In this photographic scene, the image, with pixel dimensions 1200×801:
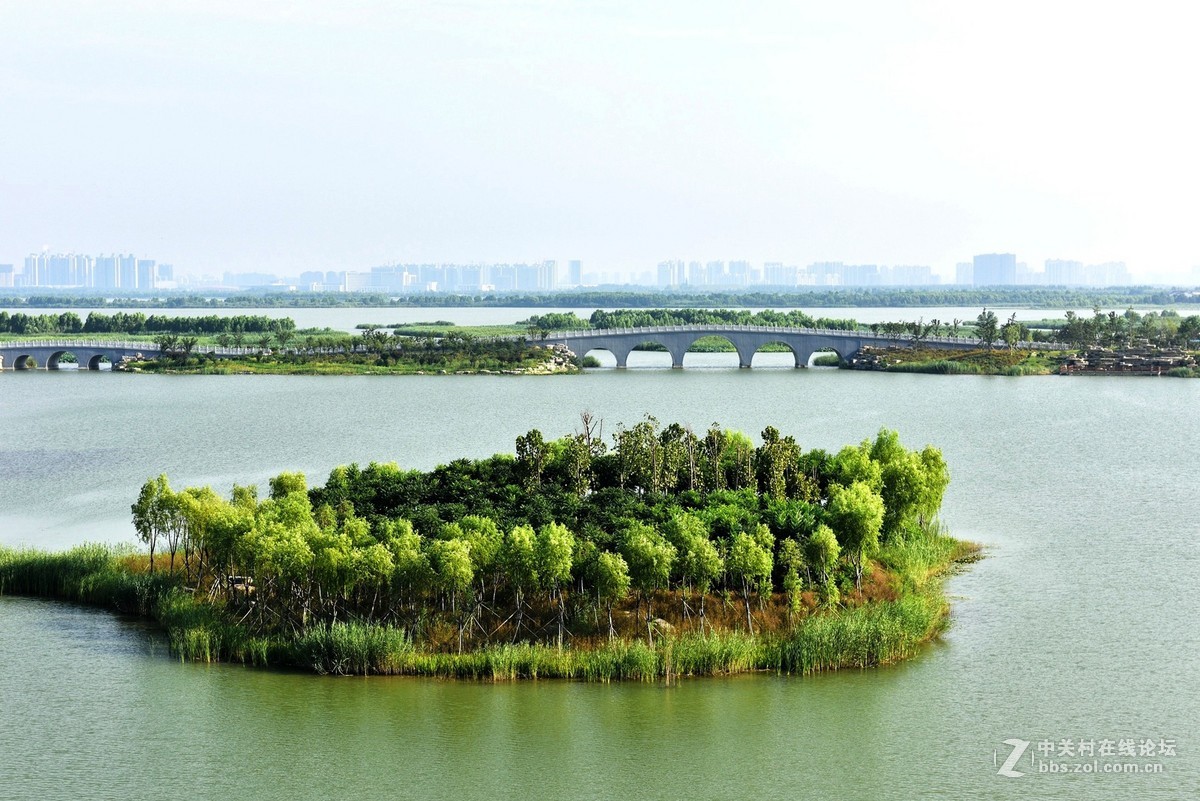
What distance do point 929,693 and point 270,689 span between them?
939 cm

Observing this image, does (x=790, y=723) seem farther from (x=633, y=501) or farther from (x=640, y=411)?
(x=640, y=411)

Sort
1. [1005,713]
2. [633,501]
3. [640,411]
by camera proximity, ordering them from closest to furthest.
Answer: [1005,713] → [633,501] → [640,411]

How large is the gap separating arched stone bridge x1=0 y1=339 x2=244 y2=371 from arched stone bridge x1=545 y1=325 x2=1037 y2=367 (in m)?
21.3

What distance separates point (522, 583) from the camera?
71.2ft

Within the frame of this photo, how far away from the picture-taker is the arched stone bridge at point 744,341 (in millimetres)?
88500

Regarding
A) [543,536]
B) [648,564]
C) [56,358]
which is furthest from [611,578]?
[56,358]

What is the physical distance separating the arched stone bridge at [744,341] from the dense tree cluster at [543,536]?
58.8m

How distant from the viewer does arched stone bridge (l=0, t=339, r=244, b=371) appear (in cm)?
8781

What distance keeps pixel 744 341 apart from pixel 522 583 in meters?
67.9

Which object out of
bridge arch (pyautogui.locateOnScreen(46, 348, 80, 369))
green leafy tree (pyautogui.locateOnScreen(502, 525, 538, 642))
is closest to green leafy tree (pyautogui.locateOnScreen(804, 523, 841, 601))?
green leafy tree (pyautogui.locateOnScreen(502, 525, 538, 642))

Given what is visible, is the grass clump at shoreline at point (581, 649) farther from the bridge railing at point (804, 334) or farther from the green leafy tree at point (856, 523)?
the bridge railing at point (804, 334)

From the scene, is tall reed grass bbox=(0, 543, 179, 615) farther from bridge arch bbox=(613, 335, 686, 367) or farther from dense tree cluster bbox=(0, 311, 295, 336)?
dense tree cluster bbox=(0, 311, 295, 336)

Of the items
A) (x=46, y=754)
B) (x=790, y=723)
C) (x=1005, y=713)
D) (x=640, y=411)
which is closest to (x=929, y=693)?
(x=1005, y=713)

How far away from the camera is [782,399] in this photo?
2542 inches
